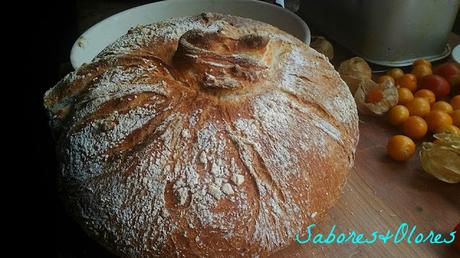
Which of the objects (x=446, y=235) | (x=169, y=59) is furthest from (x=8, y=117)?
(x=446, y=235)

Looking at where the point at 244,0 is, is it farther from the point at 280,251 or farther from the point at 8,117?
the point at 8,117

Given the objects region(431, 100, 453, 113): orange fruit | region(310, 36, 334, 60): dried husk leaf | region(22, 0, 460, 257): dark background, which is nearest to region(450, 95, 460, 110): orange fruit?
region(431, 100, 453, 113): orange fruit

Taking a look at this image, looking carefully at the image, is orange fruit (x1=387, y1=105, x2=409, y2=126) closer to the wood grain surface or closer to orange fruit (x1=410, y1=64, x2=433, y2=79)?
the wood grain surface

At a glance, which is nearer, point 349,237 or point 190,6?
point 349,237

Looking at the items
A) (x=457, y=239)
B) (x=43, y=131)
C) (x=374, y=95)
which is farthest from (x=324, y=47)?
(x=43, y=131)

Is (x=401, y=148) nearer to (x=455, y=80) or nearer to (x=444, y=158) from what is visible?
(x=444, y=158)

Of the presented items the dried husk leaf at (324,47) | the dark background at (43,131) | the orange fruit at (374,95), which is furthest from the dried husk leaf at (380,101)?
the dark background at (43,131)
